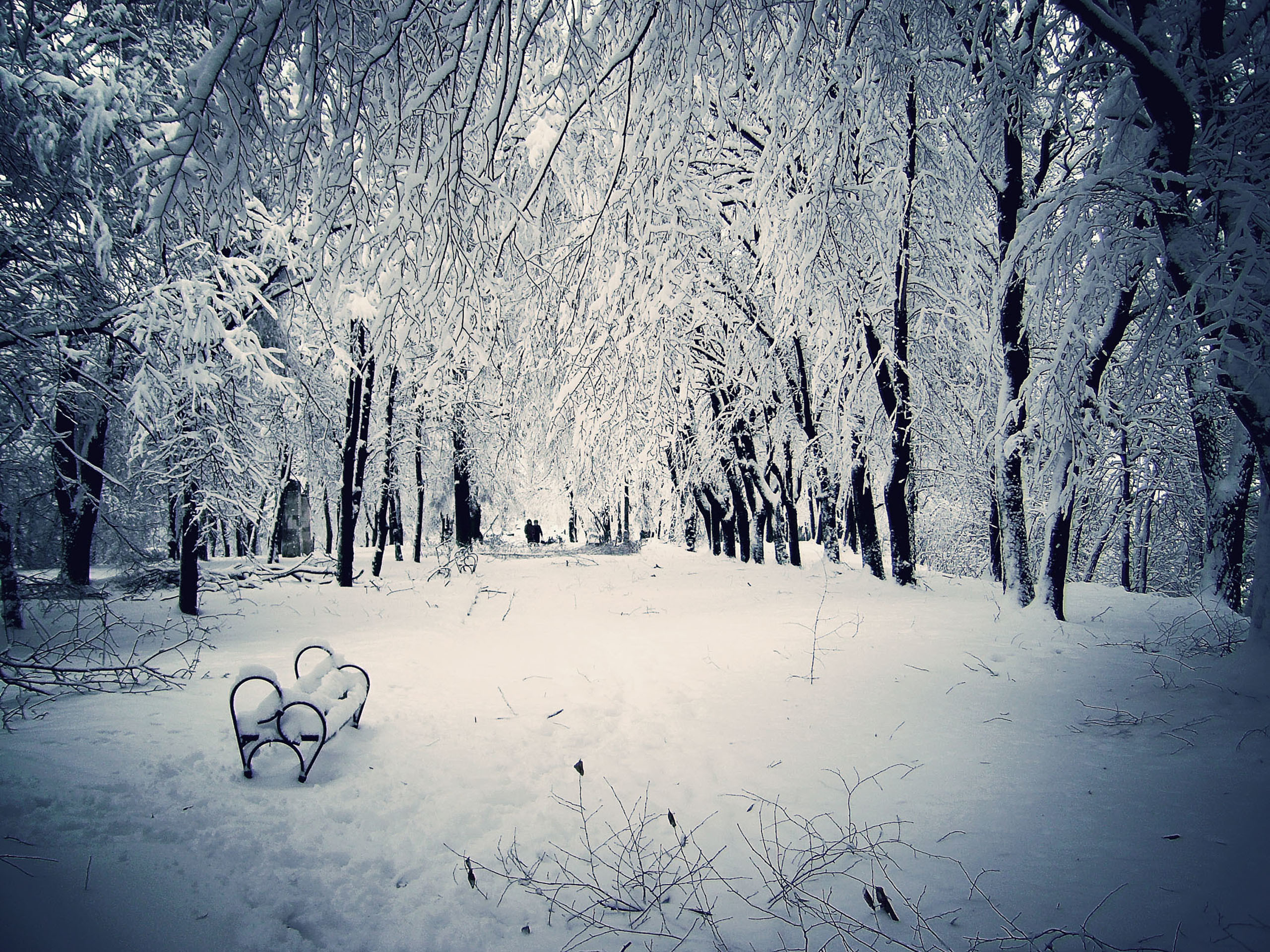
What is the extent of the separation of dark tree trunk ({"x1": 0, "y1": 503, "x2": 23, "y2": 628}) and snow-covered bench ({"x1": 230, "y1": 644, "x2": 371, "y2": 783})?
435 cm

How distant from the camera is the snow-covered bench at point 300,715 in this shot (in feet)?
11.0

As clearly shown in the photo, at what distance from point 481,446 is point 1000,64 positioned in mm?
18538

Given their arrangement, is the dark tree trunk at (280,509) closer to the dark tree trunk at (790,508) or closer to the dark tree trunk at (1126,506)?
the dark tree trunk at (790,508)

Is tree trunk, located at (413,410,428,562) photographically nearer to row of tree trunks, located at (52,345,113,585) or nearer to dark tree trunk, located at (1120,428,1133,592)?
row of tree trunks, located at (52,345,113,585)

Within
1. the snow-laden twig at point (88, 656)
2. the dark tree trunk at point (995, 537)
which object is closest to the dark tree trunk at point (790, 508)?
the dark tree trunk at point (995, 537)

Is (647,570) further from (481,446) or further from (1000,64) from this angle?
(1000,64)

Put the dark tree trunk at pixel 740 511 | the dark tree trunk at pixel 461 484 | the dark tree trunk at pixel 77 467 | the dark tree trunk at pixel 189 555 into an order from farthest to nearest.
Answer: the dark tree trunk at pixel 461 484
the dark tree trunk at pixel 740 511
the dark tree trunk at pixel 189 555
the dark tree trunk at pixel 77 467

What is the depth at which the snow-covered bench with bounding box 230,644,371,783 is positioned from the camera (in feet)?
11.0

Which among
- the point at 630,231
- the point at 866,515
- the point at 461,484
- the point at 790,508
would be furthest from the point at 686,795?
the point at 461,484

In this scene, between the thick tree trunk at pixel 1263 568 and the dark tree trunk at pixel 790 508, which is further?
the dark tree trunk at pixel 790 508

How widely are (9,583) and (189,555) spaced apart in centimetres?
221

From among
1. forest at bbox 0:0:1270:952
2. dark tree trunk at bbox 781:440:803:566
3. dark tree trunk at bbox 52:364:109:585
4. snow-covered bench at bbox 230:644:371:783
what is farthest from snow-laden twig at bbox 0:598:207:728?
dark tree trunk at bbox 781:440:803:566

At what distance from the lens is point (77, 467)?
17.8 ft

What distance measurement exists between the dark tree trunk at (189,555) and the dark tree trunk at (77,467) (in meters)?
0.94
